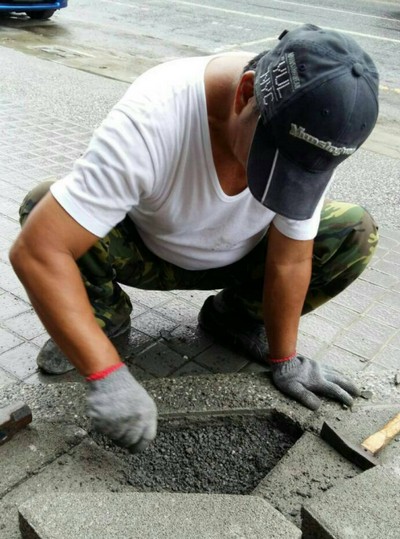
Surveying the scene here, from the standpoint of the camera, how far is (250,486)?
2.09 meters

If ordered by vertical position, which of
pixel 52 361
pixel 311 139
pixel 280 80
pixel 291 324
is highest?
pixel 280 80

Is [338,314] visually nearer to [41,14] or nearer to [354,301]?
[354,301]

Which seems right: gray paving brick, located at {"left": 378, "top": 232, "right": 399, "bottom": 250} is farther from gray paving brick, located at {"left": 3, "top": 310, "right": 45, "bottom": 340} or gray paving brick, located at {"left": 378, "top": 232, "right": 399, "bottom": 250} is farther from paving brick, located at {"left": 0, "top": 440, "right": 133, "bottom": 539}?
paving brick, located at {"left": 0, "top": 440, "right": 133, "bottom": 539}

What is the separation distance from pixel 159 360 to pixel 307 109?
4.64ft

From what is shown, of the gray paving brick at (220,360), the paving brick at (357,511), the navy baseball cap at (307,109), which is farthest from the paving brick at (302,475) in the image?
the navy baseball cap at (307,109)

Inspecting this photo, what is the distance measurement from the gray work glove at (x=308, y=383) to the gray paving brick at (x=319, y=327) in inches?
18.3

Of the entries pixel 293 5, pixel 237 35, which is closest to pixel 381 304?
pixel 237 35

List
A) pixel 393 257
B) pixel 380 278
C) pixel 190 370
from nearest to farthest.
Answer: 1. pixel 190 370
2. pixel 380 278
3. pixel 393 257

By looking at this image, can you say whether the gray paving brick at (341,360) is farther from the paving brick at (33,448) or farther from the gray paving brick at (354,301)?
the paving brick at (33,448)

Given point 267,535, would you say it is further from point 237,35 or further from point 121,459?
point 237,35

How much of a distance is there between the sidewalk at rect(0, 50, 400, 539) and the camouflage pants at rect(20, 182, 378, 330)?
0.29 metres

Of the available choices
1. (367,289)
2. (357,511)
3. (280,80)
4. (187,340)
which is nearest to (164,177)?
(280,80)

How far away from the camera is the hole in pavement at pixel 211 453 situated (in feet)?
6.82

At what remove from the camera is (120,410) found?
1748 millimetres
